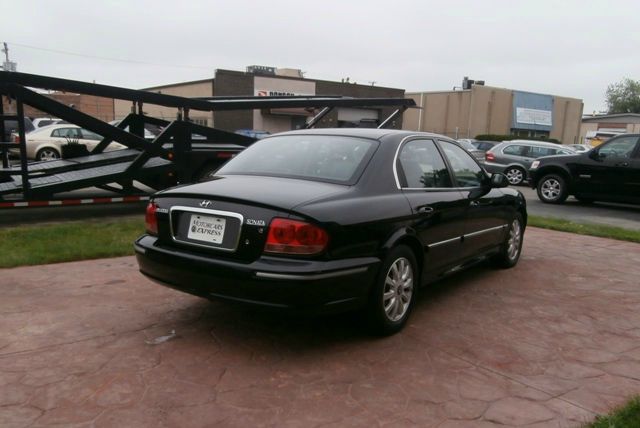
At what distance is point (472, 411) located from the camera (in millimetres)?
3035

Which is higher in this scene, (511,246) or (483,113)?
(483,113)

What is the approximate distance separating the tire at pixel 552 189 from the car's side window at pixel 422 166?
933cm

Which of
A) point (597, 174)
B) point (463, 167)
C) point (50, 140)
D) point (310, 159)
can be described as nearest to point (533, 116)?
point (597, 174)

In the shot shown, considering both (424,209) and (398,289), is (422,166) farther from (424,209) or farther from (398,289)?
(398,289)

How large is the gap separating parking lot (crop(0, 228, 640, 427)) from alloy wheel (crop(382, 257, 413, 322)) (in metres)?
0.20

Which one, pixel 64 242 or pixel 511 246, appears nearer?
pixel 511 246

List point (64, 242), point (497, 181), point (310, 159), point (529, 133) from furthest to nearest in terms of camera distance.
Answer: point (529, 133) → point (64, 242) → point (497, 181) → point (310, 159)

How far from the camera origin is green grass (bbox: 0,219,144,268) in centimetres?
590

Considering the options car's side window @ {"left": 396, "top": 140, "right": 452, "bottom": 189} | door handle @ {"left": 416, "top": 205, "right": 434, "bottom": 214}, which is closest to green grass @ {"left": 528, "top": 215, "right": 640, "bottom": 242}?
car's side window @ {"left": 396, "top": 140, "right": 452, "bottom": 189}

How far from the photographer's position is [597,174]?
12.1 meters

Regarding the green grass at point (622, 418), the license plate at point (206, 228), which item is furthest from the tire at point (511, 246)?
the license plate at point (206, 228)

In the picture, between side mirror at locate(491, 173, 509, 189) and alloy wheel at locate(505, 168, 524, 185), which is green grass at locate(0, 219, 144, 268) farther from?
alloy wheel at locate(505, 168, 524, 185)

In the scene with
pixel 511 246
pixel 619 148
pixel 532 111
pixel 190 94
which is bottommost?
pixel 511 246

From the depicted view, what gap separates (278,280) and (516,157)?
52.9 ft
